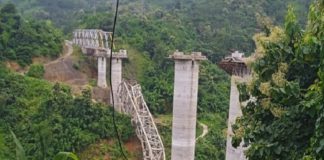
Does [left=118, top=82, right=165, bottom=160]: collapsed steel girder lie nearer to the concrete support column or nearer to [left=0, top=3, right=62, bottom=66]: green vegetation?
the concrete support column

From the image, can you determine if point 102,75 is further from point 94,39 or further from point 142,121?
point 142,121

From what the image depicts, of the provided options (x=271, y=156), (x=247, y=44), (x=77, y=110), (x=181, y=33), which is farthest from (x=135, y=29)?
(x=271, y=156)

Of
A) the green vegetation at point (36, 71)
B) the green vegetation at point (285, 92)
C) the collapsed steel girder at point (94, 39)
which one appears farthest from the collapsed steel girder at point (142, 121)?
the green vegetation at point (285, 92)

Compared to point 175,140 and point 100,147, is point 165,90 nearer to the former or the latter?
point 100,147

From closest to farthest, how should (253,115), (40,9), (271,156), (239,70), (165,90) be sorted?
(271,156) → (253,115) → (239,70) → (165,90) → (40,9)

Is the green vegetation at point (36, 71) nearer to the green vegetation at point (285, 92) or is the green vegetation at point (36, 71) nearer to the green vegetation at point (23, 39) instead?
the green vegetation at point (23, 39)
